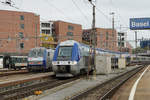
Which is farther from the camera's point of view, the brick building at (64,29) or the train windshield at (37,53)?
the brick building at (64,29)

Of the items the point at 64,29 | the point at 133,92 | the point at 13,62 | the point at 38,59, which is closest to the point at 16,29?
the point at 64,29

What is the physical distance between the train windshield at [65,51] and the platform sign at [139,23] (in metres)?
7.98

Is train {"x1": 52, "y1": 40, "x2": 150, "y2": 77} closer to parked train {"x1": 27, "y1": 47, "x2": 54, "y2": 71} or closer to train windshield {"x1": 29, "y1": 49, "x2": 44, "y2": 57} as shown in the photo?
parked train {"x1": 27, "y1": 47, "x2": 54, "y2": 71}

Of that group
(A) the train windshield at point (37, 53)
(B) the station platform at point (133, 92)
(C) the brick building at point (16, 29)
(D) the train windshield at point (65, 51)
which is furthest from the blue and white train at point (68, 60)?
(C) the brick building at point (16, 29)

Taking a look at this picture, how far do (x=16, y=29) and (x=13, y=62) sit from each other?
25.3 meters

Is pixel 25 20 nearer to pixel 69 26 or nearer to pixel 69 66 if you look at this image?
pixel 69 26

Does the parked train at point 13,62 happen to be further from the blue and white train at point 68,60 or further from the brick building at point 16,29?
the blue and white train at point 68,60

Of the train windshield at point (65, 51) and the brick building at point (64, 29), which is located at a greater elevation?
the brick building at point (64, 29)

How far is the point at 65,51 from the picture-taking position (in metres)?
19.3

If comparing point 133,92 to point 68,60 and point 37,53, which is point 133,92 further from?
point 37,53

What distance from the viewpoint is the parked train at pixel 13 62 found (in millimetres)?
36750

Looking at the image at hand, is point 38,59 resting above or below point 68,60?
below

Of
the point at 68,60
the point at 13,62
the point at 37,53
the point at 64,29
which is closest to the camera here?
the point at 68,60

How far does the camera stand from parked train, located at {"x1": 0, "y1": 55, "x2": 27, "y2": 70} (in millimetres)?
36750
